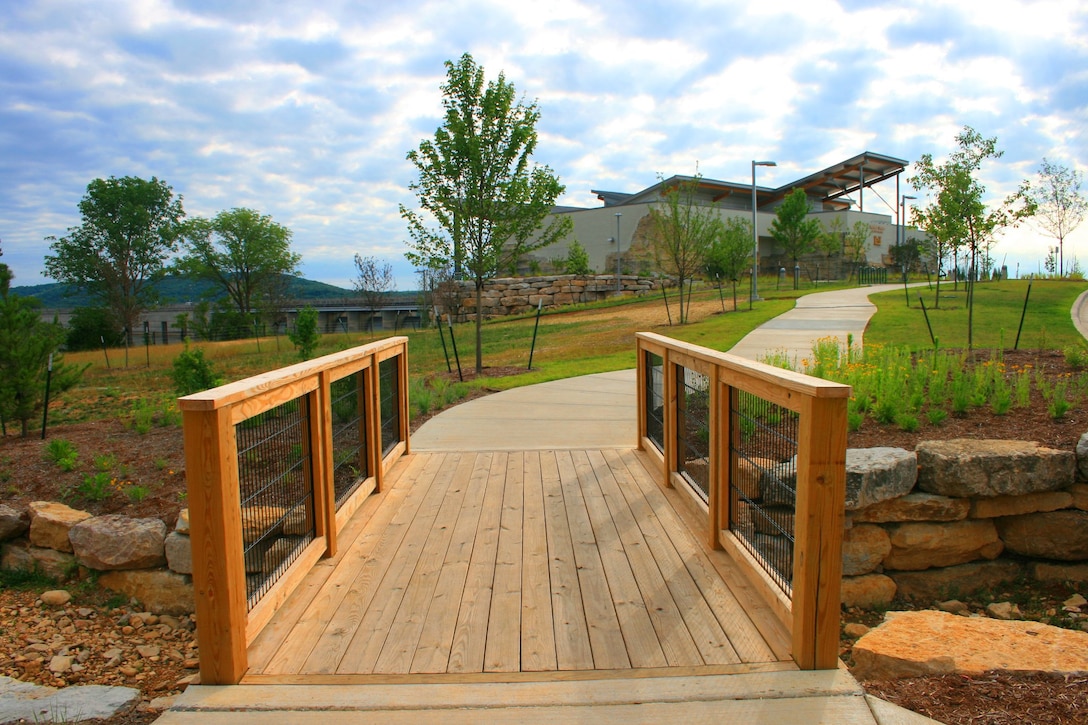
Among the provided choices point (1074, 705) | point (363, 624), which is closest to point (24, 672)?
point (363, 624)

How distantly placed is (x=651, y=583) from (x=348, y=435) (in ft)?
7.78

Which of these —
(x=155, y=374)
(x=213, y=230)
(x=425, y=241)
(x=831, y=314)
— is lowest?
(x=155, y=374)

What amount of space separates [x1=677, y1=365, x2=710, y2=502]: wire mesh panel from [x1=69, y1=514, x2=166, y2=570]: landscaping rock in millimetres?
3943

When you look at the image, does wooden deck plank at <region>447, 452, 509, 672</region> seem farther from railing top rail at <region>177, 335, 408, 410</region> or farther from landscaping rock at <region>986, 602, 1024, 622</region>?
landscaping rock at <region>986, 602, 1024, 622</region>

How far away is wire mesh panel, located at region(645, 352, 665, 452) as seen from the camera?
589cm

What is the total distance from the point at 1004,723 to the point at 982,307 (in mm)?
22922

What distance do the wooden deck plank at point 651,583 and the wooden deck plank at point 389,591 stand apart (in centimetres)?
123

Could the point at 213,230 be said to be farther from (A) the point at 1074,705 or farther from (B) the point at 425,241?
(A) the point at 1074,705

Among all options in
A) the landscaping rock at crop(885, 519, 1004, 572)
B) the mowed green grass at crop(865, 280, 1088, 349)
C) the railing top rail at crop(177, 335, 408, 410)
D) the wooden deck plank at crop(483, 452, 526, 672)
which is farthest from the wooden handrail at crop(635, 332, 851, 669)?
the mowed green grass at crop(865, 280, 1088, 349)

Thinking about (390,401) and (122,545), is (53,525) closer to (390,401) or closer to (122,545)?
(122,545)

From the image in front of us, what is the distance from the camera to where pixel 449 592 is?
3674mm

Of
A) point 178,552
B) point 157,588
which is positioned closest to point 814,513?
point 178,552

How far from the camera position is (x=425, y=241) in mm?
14555

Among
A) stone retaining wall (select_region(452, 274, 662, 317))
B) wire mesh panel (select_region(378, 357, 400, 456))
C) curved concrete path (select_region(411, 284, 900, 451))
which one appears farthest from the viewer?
stone retaining wall (select_region(452, 274, 662, 317))
